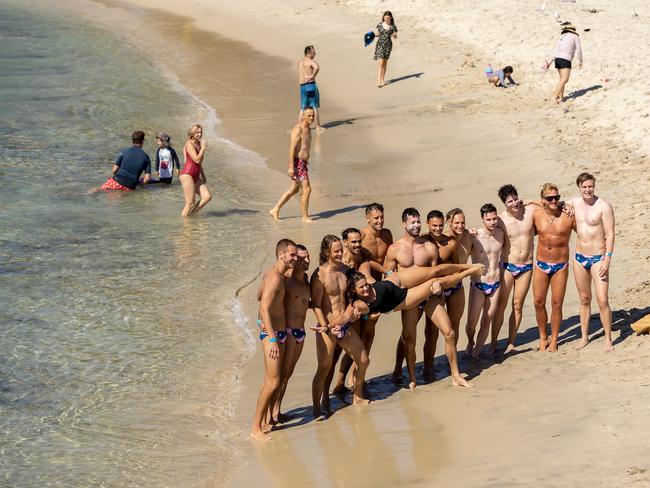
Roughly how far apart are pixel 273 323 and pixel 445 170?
31.2 ft

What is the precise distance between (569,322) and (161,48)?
21943 millimetres

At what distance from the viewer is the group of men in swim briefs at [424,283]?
31.9 feet

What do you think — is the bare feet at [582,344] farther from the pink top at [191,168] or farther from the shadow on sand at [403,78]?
the shadow on sand at [403,78]

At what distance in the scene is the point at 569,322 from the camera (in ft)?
39.1

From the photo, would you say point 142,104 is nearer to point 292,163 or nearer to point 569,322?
point 292,163

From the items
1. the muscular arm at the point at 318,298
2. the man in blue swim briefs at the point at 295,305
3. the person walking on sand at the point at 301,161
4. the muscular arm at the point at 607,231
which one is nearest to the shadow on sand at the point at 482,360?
the man in blue swim briefs at the point at 295,305

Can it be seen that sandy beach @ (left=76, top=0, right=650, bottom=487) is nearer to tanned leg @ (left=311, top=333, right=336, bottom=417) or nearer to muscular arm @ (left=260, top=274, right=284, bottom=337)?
tanned leg @ (left=311, top=333, right=336, bottom=417)

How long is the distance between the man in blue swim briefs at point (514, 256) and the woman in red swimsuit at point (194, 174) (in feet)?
21.0

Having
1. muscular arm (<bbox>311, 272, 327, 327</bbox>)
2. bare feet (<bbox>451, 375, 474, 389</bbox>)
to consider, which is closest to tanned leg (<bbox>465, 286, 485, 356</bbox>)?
bare feet (<bbox>451, 375, 474, 389</bbox>)

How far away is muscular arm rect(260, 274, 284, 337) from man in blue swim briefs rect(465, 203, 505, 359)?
234cm

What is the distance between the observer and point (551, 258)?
1115 cm

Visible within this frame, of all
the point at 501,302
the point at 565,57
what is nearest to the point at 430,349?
the point at 501,302

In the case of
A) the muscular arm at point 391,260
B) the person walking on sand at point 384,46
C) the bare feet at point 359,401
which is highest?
the person walking on sand at point 384,46

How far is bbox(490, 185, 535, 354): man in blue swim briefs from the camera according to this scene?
36.5ft
